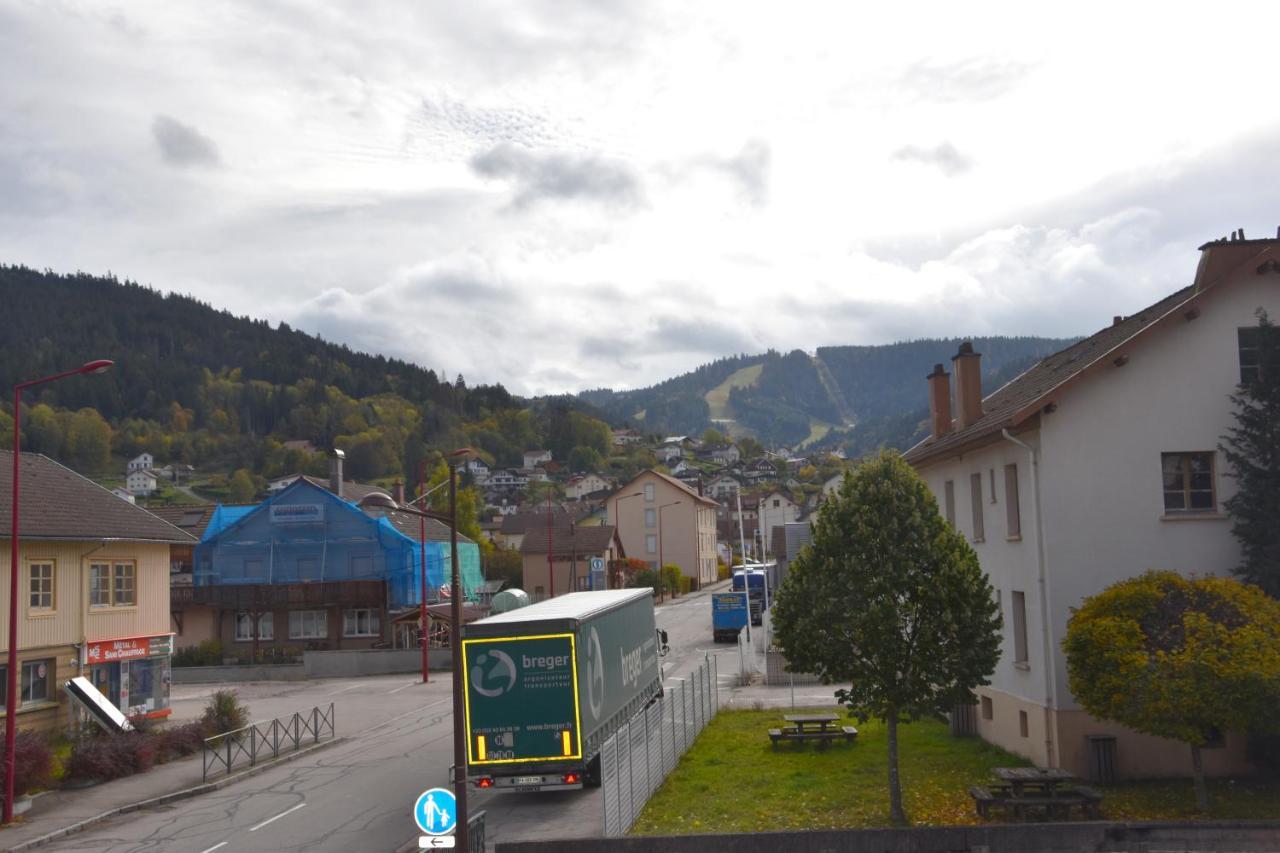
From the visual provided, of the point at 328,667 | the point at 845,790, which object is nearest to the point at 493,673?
the point at 845,790

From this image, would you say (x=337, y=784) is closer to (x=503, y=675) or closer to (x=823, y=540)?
(x=503, y=675)

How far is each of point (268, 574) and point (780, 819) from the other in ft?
145

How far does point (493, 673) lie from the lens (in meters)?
20.1

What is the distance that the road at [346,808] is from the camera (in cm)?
1933

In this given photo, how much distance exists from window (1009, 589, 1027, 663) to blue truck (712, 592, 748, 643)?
32.9m

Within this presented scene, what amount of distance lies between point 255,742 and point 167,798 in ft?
13.8

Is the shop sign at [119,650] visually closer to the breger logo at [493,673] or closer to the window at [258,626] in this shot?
the breger logo at [493,673]

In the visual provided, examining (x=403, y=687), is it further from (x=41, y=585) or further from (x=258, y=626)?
(x=41, y=585)

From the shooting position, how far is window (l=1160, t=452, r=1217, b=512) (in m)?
21.6

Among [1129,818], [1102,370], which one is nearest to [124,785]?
[1129,818]

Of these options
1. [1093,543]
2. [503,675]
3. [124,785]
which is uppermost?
[1093,543]

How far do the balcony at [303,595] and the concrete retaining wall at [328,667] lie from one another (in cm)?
419

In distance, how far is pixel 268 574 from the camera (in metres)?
57.5

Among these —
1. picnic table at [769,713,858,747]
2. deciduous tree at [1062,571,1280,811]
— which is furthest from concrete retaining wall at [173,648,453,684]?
deciduous tree at [1062,571,1280,811]
